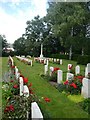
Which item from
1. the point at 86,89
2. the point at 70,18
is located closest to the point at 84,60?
the point at 70,18

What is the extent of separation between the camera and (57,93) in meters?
10.5

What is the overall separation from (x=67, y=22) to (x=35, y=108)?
2359 centimetres

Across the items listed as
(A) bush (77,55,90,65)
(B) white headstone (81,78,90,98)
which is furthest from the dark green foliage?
(A) bush (77,55,90,65)

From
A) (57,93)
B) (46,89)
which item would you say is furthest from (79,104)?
(46,89)

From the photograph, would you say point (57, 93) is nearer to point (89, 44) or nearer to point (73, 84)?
point (73, 84)

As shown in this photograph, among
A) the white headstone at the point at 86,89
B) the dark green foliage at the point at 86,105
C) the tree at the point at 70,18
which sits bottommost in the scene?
the dark green foliage at the point at 86,105

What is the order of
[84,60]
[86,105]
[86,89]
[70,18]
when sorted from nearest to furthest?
[86,105] → [86,89] → [70,18] → [84,60]

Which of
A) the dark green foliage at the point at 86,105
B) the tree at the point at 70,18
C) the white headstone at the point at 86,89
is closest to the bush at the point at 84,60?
the tree at the point at 70,18

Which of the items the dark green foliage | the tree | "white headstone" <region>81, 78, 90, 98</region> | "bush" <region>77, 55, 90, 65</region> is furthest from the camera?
"bush" <region>77, 55, 90, 65</region>

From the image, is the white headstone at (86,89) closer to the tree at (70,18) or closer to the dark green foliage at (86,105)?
the dark green foliage at (86,105)

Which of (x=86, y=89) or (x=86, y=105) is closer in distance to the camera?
(x=86, y=105)

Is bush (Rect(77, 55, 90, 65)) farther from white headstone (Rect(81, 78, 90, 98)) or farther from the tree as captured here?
white headstone (Rect(81, 78, 90, 98))

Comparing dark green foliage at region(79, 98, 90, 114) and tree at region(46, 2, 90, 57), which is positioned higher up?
tree at region(46, 2, 90, 57)

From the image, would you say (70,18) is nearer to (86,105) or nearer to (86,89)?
(86,89)
